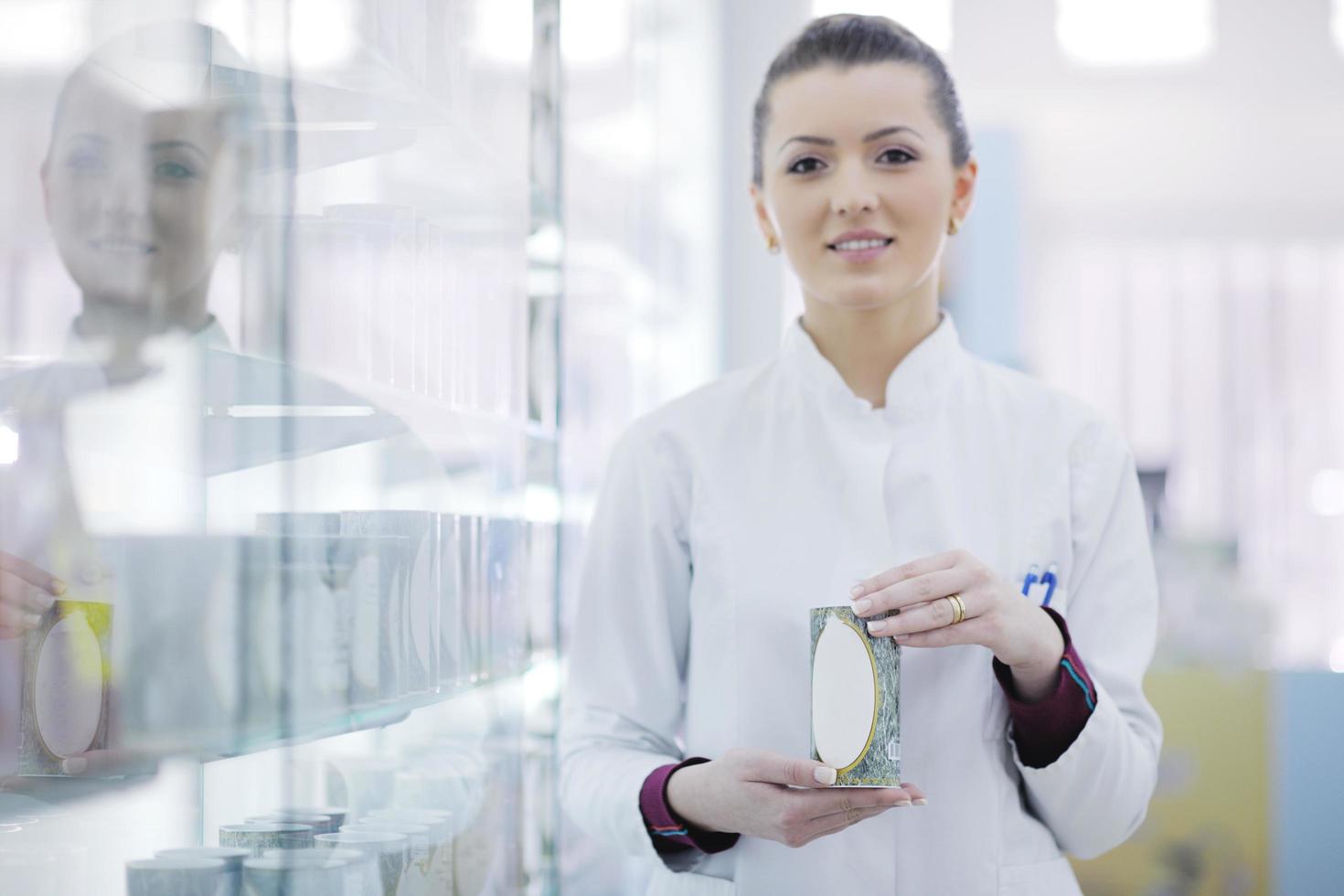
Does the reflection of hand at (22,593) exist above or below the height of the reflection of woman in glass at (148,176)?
below

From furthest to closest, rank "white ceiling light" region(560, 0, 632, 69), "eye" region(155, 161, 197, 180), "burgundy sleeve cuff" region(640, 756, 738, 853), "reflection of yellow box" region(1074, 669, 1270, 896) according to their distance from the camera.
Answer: "reflection of yellow box" region(1074, 669, 1270, 896)
"white ceiling light" region(560, 0, 632, 69)
"burgundy sleeve cuff" region(640, 756, 738, 853)
"eye" region(155, 161, 197, 180)

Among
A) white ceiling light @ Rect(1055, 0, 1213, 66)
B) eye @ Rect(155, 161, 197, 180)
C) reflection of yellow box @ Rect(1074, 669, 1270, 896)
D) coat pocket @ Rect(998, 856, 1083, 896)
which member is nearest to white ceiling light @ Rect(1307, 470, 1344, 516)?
reflection of yellow box @ Rect(1074, 669, 1270, 896)

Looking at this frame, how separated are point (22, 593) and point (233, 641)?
5.8 inches

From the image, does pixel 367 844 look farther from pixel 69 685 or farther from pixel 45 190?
pixel 45 190

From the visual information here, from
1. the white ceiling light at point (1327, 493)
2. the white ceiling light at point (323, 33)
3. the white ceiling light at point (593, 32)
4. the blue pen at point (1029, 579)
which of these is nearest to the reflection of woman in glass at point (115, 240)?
the white ceiling light at point (323, 33)

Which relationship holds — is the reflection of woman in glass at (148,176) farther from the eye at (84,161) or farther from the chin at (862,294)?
the chin at (862,294)

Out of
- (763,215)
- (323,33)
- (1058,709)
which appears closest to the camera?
(323,33)

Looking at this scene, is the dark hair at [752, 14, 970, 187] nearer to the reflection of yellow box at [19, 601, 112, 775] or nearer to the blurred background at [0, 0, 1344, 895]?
the blurred background at [0, 0, 1344, 895]

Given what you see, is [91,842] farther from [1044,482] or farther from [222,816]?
[1044,482]

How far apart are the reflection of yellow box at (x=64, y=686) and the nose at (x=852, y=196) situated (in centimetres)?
81

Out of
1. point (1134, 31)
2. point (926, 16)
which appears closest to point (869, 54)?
point (926, 16)

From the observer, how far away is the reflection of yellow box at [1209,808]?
3.51 m

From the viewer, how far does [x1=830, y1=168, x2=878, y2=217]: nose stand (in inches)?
49.1

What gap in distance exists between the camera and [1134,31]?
4.26m
